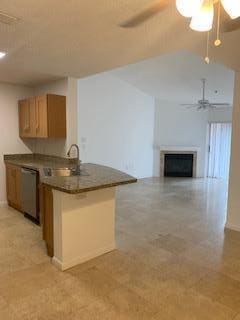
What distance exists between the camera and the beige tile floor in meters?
2.01

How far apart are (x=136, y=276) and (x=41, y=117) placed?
295 centimetres

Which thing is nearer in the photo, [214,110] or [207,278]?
[207,278]

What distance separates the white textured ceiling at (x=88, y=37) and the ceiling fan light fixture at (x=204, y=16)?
1.31 ft

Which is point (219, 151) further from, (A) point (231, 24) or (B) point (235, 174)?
(A) point (231, 24)

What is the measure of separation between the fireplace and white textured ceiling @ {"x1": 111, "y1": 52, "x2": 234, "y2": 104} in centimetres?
168

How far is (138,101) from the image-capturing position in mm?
7523

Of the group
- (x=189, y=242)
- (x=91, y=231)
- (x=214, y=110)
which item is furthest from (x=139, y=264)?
(x=214, y=110)

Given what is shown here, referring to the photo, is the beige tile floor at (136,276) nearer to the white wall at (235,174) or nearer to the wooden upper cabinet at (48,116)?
the white wall at (235,174)

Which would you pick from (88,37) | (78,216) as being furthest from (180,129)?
(78,216)

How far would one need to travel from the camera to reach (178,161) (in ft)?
28.7

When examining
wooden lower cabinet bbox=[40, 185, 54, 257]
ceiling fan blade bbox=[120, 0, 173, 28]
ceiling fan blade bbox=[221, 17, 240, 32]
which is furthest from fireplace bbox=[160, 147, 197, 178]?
ceiling fan blade bbox=[120, 0, 173, 28]

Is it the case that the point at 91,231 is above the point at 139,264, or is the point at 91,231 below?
above

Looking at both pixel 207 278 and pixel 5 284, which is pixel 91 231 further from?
pixel 207 278

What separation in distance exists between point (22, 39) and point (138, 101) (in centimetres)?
519
